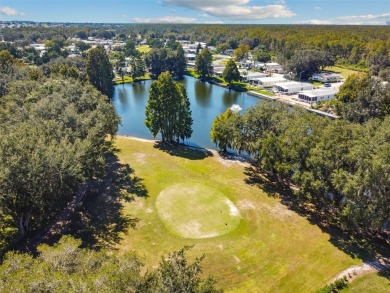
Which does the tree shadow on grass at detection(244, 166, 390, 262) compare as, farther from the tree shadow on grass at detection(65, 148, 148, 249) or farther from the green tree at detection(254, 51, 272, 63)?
the green tree at detection(254, 51, 272, 63)

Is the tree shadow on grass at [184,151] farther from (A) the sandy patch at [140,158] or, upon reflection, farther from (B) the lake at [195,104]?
(B) the lake at [195,104]

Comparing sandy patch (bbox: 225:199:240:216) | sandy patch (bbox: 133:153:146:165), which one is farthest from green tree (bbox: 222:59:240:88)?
sandy patch (bbox: 225:199:240:216)

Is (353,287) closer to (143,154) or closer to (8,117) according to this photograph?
(143,154)

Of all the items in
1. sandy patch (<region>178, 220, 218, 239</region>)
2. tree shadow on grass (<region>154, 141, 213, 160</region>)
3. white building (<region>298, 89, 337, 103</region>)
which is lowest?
sandy patch (<region>178, 220, 218, 239</region>)

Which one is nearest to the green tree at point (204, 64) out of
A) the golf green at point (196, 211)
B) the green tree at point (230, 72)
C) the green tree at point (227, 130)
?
the green tree at point (230, 72)

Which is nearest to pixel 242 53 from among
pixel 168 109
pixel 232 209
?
pixel 168 109

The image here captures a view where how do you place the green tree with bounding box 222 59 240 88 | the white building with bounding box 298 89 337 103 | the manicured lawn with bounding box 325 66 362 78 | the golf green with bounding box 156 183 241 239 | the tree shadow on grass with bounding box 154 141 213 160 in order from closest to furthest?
the golf green with bounding box 156 183 241 239, the tree shadow on grass with bounding box 154 141 213 160, the white building with bounding box 298 89 337 103, the green tree with bounding box 222 59 240 88, the manicured lawn with bounding box 325 66 362 78
